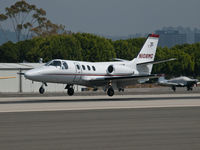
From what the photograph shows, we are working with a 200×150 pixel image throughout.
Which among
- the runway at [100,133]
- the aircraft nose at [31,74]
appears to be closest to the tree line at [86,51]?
the aircraft nose at [31,74]

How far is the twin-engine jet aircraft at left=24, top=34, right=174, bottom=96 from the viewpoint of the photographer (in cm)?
3300

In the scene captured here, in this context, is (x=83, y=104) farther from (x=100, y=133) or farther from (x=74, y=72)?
(x=100, y=133)

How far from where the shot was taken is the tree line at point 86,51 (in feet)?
338

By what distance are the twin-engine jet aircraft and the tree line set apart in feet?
199

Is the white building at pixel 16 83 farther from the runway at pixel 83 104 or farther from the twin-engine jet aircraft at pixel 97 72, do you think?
the runway at pixel 83 104

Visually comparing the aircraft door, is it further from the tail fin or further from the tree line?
the tree line

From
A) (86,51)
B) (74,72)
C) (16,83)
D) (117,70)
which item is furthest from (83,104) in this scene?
(86,51)

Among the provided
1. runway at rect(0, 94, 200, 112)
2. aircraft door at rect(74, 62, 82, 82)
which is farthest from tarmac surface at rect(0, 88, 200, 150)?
aircraft door at rect(74, 62, 82, 82)

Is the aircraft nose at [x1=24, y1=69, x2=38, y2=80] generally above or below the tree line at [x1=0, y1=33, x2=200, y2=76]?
below

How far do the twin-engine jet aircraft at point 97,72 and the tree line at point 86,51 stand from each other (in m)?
60.8

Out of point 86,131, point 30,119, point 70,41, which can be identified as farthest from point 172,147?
point 70,41

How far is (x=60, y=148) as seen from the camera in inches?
424

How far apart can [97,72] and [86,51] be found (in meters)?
67.8

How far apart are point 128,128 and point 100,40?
95.7m
